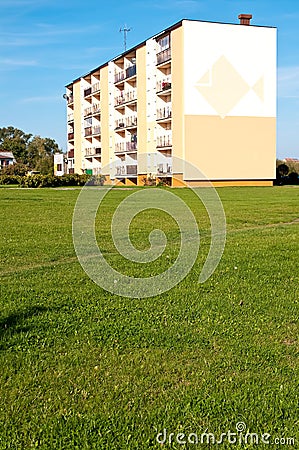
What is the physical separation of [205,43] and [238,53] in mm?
3031

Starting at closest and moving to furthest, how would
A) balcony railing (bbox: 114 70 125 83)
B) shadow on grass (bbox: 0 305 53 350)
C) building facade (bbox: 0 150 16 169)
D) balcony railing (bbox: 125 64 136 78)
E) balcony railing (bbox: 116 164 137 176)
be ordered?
shadow on grass (bbox: 0 305 53 350) → balcony railing (bbox: 116 164 137 176) → balcony railing (bbox: 125 64 136 78) → balcony railing (bbox: 114 70 125 83) → building facade (bbox: 0 150 16 169)

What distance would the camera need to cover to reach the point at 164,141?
5362 centimetres

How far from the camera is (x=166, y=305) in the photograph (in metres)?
6.81

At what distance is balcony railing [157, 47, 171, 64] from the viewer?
2050 inches

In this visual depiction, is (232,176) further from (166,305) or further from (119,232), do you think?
(166,305)

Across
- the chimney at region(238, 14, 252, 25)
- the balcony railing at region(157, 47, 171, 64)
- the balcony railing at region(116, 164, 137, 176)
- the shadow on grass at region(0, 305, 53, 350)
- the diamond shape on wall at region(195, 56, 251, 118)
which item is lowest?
the shadow on grass at region(0, 305, 53, 350)

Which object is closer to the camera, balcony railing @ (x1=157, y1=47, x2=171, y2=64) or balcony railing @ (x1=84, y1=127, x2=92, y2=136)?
balcony railing @ (x1=157, y1=47, x2=171, y2=64)

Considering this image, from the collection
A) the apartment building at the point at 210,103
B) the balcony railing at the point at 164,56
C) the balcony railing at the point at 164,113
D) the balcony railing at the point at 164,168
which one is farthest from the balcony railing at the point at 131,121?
the balcony railing at the point at 164,168

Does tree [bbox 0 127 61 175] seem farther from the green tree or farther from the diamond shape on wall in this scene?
the diamond shape on wall

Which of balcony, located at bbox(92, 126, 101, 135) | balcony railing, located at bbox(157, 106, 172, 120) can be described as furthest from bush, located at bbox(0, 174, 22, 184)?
balcony railing, located at bbox(157, 106, 172, 120)
